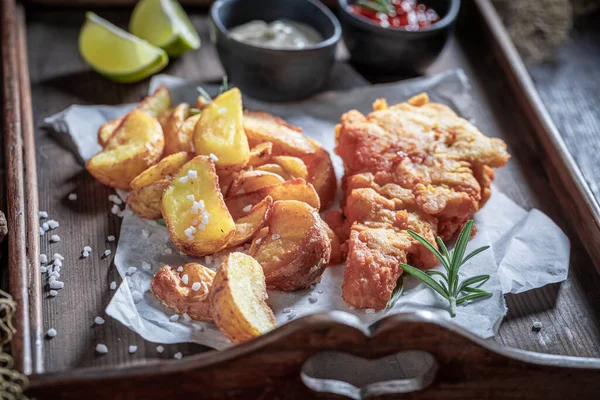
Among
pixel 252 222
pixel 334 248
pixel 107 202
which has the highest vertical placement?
pixel 252 222

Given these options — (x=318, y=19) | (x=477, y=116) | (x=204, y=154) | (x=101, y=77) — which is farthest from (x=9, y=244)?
(x=477, y=116)

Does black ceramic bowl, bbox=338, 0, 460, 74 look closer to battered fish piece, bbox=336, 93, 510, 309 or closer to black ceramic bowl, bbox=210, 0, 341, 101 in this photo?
black ceramic bowl, bbox=210, 0, 341, 101

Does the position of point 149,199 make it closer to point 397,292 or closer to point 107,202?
point 107,202

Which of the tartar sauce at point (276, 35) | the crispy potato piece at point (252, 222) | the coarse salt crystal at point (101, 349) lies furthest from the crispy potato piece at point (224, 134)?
the coarse salt crystal at point (101, 349)

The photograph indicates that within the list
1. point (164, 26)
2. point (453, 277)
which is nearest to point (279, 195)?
point (453, 277)

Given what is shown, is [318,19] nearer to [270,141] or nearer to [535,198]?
[270,141]

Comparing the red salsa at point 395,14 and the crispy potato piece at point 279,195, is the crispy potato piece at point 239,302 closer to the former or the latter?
the crispy potato piece at point 279,195

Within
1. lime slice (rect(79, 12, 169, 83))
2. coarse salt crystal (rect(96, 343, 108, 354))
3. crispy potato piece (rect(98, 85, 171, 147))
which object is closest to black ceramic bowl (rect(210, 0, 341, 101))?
lime slice (rect(79, 12, 169, 83))

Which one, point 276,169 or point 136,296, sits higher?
point 276,169
